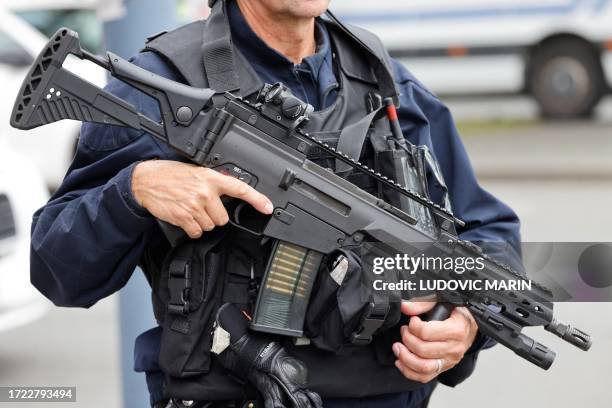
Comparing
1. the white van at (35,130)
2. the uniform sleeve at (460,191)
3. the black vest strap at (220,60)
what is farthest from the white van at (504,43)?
the black vest strap at (220,60)

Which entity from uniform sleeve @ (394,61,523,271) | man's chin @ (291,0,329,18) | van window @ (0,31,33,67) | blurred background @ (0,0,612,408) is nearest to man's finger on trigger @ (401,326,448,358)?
uniform sleeve @ (394,61,523,271)

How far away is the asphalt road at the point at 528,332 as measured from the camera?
18.0 ft

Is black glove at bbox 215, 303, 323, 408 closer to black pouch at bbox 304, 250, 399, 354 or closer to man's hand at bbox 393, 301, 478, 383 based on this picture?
black pouch at bbox 304, 250, 399, 354

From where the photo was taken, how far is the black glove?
2.39m

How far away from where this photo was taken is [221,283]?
2.50 m

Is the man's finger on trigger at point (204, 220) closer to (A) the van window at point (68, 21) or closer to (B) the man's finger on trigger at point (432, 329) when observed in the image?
(B) the man's finger on trigger at point (432, 329)

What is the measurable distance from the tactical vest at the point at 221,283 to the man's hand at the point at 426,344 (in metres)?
0.06

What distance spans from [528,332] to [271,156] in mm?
3739

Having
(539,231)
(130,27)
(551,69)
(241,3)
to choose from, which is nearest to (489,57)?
(551,69)

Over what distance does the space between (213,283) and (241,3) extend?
64 cm

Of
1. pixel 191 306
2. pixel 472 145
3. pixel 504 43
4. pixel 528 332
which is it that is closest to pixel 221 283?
pixel 191 306

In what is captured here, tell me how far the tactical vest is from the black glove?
0.04m

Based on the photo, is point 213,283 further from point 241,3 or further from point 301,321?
point 241,3

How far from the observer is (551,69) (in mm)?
12539
